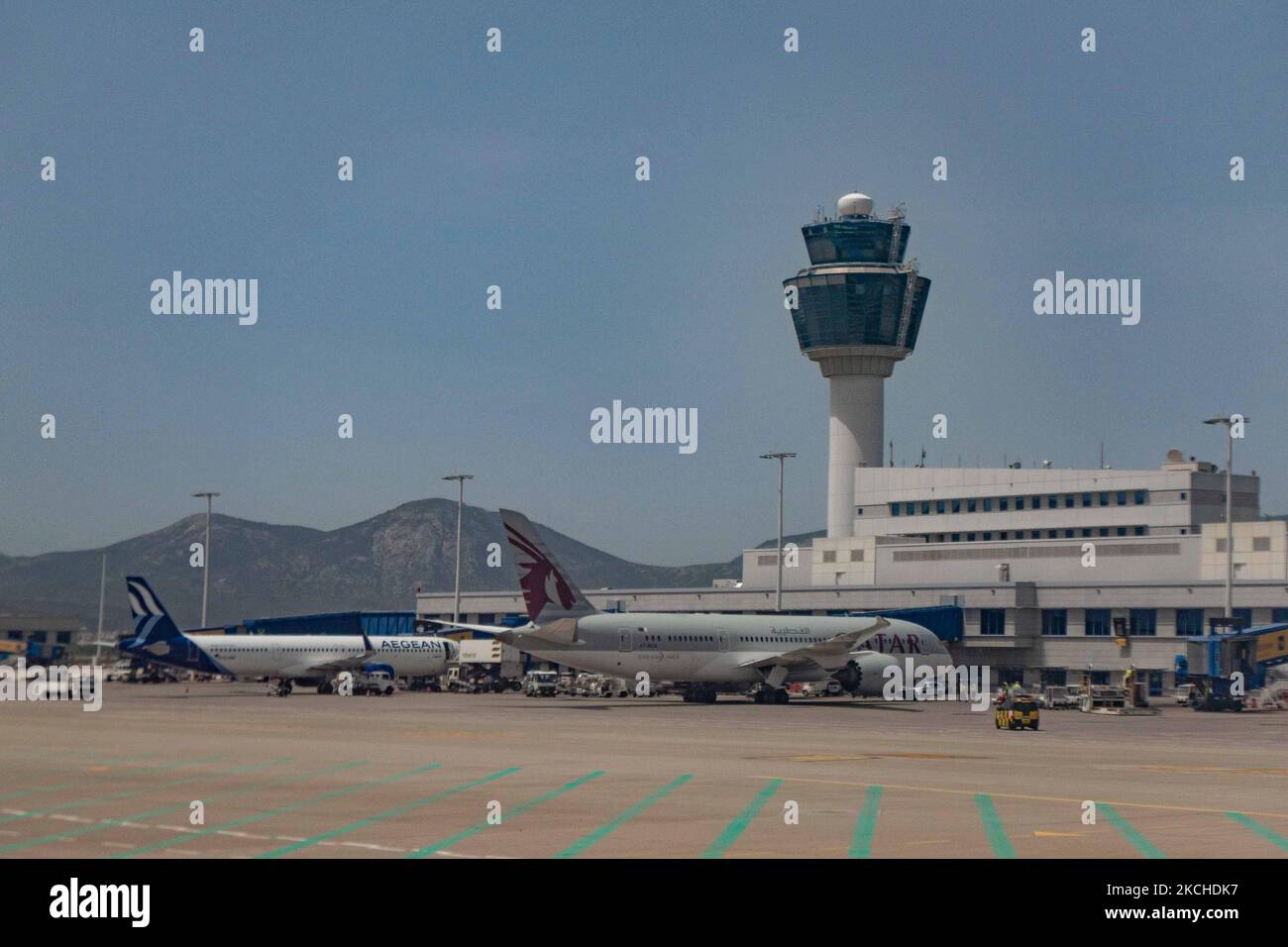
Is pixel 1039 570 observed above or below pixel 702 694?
above

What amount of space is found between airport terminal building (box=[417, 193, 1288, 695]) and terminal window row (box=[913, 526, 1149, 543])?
16 cm

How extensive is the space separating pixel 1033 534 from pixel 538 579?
71.6m

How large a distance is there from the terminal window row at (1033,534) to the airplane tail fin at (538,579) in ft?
223

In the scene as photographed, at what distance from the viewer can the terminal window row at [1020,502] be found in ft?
437

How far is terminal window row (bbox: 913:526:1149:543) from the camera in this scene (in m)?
132

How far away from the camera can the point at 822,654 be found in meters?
85.9

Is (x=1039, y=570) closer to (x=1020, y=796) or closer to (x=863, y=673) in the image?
(x=863, y=673)

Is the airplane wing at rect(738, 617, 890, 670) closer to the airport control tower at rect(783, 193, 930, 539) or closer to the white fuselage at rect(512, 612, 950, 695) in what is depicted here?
the white fuselage at rect(512, 612, 950, 695)

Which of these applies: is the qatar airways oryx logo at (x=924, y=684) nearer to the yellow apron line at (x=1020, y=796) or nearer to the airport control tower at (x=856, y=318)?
the yellow apron line at (x=1020, y=796)

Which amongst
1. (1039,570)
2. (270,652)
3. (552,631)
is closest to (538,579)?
(552,631)

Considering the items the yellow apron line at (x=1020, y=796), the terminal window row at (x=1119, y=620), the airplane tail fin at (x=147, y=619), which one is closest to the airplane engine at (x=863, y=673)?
the terminal window row at (x=1119, y=620)

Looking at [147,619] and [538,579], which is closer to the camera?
[538,579]

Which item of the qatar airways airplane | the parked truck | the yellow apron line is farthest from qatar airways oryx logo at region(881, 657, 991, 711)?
the yellow apron line
